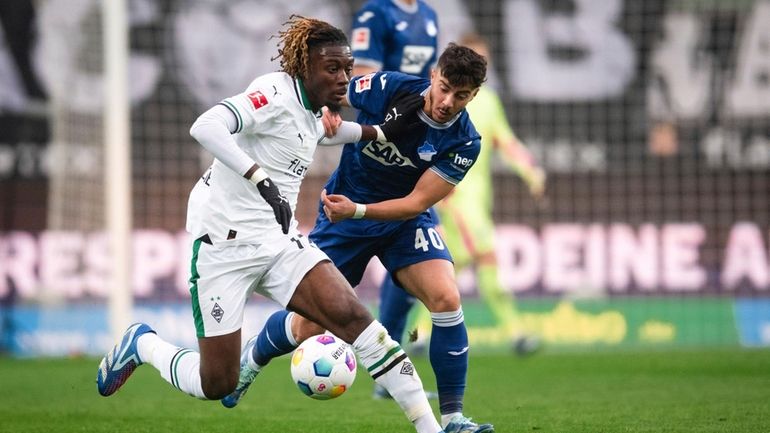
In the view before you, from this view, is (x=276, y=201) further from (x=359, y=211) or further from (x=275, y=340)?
(x=275, y=340)

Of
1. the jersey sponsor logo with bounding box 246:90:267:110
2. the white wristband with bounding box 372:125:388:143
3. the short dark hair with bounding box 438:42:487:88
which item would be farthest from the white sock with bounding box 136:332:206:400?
the short dark hair with bounding box 438:42:487:88

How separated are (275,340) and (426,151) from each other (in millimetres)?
1355

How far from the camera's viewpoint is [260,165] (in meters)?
5.83

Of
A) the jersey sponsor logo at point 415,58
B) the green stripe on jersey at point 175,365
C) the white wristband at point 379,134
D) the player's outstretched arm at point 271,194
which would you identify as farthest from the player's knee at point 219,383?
the jersey sponsor logo at point 415,58

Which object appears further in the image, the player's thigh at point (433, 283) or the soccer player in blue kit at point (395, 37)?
the soccer player in blue kit at point (395, 37)

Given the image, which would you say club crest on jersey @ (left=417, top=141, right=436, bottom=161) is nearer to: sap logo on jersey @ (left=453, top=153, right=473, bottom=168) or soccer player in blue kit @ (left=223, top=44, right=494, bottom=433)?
soccer player in blue kit @ (left=223, top=44, right=494, bottom=433)

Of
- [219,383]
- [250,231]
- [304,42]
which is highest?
[304,42]

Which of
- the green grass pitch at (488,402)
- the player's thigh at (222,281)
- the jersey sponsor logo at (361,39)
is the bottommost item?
the green grass pitch at (488,402)

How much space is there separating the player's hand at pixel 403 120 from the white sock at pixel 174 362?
1510 mm

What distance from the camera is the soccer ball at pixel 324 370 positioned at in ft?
19.2

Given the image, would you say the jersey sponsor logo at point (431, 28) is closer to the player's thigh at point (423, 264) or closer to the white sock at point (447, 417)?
the player's thigh at point (423, 264)

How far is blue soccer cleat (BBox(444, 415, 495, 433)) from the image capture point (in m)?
6.03

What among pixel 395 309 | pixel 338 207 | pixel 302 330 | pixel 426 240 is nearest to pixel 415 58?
pixel 395 309

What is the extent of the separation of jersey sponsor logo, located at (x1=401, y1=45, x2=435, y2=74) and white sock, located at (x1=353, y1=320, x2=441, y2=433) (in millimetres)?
3548
